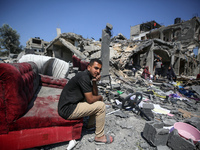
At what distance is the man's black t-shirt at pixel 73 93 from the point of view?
5.28 ft

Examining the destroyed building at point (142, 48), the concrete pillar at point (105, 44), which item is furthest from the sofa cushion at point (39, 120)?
the destroyed building at point (142, 48)

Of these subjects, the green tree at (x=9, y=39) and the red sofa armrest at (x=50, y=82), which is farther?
the green tree at (x=9, y=39)

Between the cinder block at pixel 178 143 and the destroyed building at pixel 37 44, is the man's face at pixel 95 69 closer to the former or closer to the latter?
the cinder block at pixel 178 143

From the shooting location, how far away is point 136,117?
301cm

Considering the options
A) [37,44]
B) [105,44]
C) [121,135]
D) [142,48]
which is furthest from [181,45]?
[37,44]

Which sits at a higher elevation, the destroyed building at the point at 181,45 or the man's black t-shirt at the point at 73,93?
the destroyed building at the point at 181,45

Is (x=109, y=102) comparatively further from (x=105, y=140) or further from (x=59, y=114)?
(x=59, y=114)

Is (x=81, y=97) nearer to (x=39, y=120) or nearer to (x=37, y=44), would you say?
(x=39, y=120)

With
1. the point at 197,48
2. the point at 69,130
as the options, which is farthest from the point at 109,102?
the point at 197,48

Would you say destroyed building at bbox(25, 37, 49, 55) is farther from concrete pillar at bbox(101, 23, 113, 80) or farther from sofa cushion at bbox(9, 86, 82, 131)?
sofa cushion at bbox(9, 86, 82, 131)

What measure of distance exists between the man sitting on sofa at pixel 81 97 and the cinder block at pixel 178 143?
52.0 inches

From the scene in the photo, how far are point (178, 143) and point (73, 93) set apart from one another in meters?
2.23

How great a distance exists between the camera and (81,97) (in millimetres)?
1787

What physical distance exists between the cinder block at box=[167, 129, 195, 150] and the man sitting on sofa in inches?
52.0
